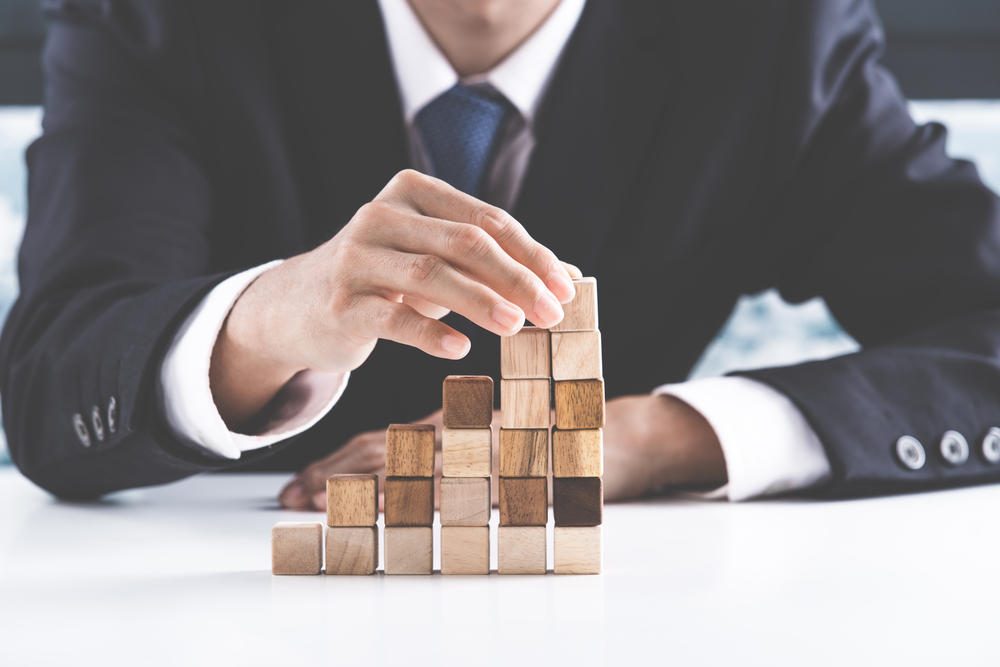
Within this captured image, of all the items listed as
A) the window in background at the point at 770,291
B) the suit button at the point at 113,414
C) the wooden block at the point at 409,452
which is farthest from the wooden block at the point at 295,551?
the window in background at the point at 770,291

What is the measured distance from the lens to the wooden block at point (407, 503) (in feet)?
3.31

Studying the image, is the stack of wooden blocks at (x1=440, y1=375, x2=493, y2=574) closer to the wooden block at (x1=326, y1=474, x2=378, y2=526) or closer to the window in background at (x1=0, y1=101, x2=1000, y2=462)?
the wooden block at (x1=326, y1=474, x2=378, y2=526)

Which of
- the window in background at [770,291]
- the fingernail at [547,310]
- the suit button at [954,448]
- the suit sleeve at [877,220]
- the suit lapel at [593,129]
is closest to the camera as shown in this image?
the fingernail at [547,310]

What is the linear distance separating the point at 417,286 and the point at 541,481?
0.26 m

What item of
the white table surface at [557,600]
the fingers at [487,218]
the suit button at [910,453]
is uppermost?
the fingers at [487,218]

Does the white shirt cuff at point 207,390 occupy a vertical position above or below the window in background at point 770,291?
below

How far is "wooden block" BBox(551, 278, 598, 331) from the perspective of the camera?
982 millimetres

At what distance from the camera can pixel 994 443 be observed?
5.15 ft

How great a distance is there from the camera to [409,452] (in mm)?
1019

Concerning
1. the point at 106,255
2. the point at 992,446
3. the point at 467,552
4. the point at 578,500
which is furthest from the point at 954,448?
the point at 106,255

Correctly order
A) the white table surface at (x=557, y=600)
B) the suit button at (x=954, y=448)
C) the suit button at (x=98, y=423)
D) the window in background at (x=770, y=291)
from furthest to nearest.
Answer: the window in background at (x=770, y=291) < the suit button at (x=954, y=448) < the suit button at (x=98, y=423) < the white table surface at (x=557, y=600)

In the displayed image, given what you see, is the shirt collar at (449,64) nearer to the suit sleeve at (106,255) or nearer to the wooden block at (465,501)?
the suit sleeve at (106,255)

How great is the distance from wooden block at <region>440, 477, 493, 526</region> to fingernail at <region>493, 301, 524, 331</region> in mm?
185

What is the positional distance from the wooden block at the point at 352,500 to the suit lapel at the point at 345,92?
104cm
